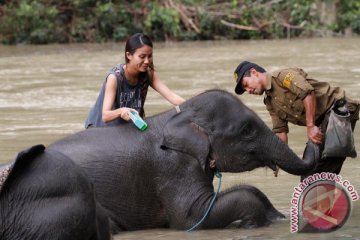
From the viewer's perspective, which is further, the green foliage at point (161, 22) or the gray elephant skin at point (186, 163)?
the green foliage at point (161, 22)

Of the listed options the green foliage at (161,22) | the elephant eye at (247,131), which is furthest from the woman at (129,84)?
the green foliage at (161,22)

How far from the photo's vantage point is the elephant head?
6.40 m

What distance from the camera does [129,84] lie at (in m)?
7.06

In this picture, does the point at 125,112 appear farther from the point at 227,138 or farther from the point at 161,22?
the point at 161,22

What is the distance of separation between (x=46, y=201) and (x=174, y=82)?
11121 mm

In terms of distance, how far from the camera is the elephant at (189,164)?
21.1 ft

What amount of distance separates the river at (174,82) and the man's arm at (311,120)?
553 mm

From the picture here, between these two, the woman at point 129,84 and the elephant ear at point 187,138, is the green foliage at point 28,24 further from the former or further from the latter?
the elephant ear at point 187,138

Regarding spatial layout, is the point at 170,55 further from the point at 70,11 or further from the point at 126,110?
the point at 126,110

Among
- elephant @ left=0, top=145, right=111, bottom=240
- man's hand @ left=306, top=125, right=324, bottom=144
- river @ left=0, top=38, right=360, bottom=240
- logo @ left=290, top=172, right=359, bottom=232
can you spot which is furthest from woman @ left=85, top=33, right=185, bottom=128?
elephant @ left=0, top=145, right=111, bottom=240

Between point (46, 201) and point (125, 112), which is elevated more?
point (46, 201)

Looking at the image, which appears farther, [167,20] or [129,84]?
[167,20]

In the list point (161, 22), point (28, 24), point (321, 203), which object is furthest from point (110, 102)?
point (161, 22)

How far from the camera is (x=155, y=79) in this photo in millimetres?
7242
